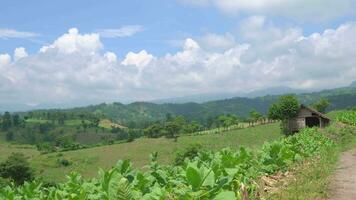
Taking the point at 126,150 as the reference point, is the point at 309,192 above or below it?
above

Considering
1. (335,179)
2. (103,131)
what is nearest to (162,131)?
(103,131)

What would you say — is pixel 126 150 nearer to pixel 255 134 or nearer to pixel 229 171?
pixel 255 134

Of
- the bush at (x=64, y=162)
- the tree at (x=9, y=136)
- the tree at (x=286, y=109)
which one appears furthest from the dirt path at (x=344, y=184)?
the tree at (x=9, y=136)

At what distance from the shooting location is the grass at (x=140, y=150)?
8162 centimetres

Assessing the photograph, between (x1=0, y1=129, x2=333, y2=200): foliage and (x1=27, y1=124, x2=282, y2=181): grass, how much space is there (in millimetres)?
64266

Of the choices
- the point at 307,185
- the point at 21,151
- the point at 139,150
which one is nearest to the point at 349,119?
the point at 139,150

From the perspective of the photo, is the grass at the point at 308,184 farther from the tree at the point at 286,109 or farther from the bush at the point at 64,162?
the bush at the point at 64,162

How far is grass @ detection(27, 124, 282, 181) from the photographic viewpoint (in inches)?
3214

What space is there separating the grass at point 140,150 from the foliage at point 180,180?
64.3m

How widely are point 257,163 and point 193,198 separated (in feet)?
20.1

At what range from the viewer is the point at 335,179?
1239cm

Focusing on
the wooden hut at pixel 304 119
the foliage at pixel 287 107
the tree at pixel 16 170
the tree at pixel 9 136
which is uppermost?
the foliage at pixel 287 107


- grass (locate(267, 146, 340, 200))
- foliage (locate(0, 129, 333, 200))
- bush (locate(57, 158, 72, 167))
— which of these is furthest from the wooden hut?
grass (locate(267, 146, 340, 200))

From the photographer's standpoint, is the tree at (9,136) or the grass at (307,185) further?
the tree at (9,136)
